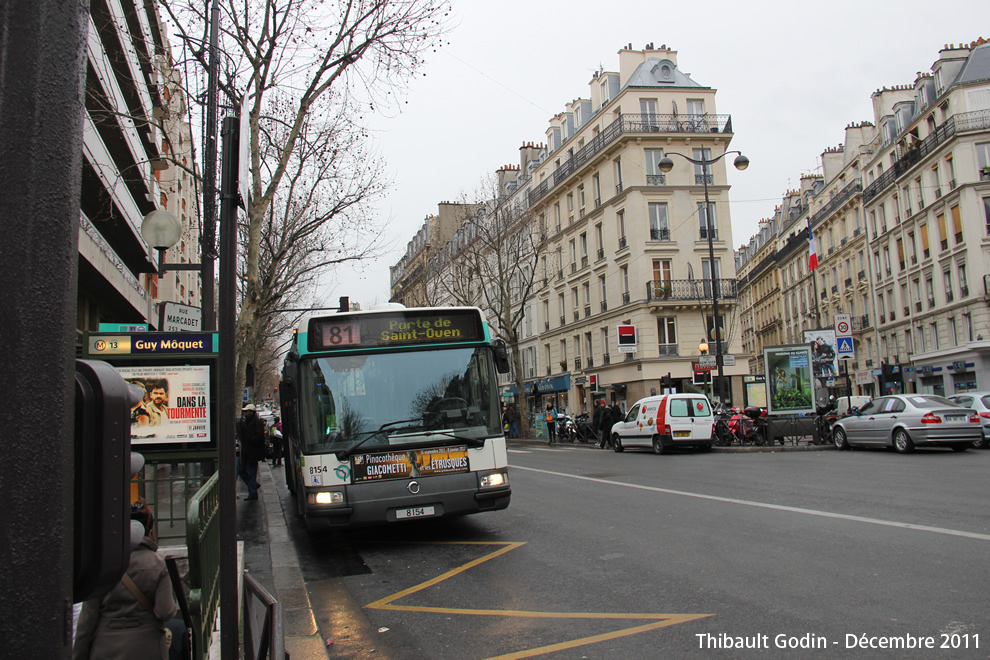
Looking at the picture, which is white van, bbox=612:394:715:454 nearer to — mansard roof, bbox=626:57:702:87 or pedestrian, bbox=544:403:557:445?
pedestrian, bbox=544:403:557:445

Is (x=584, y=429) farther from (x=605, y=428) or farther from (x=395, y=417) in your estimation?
(x=395, y=417)

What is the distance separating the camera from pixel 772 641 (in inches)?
181

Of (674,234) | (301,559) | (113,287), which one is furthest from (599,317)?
(301,559)

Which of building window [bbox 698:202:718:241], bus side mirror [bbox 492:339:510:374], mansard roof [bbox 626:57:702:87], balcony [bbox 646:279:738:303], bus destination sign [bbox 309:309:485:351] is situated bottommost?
bus side mirror [bbox 492:339:510:374]

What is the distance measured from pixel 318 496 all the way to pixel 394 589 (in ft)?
5.89

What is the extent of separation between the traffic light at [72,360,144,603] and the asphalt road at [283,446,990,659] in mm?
3744

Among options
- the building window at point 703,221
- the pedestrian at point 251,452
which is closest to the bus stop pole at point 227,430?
the pedestrian at point 251,452

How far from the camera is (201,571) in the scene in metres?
3.90

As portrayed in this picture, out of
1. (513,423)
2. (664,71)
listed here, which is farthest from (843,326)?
(664,71)

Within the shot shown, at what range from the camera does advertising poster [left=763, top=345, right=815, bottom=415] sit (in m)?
22.7

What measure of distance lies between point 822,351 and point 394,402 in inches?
800

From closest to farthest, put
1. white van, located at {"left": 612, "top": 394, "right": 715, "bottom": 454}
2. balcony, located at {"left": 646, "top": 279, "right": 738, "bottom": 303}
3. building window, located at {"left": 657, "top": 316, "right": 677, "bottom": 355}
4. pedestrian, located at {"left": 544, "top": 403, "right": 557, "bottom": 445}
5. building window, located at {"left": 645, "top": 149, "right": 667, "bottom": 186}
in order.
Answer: white van, located at {"left": 612, "top": 394, "right": 715, "bottom": 454} → pedestrian, located at {"left": 544, "top": 403, "right": 557, "bottom": 445} → balcony, located at {"left": 646, "top": 279, "right": 738, "bottom": 303} → building window, located at {"left": 657, "top": 316, "right": 677, "bottom": 355} → building window, located at {"left": 645, "top": 149, "right": 667, "bottom": 186}

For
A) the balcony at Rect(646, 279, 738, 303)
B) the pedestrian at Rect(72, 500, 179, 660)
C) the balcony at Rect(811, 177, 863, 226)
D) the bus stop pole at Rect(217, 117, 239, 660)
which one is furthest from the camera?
the balcony at Rect(811, 177, 863, 226)

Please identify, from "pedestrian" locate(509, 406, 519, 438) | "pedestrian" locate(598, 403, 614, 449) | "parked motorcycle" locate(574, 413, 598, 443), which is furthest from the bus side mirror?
"pedestrian" locate(509, 406, 519, 438)
